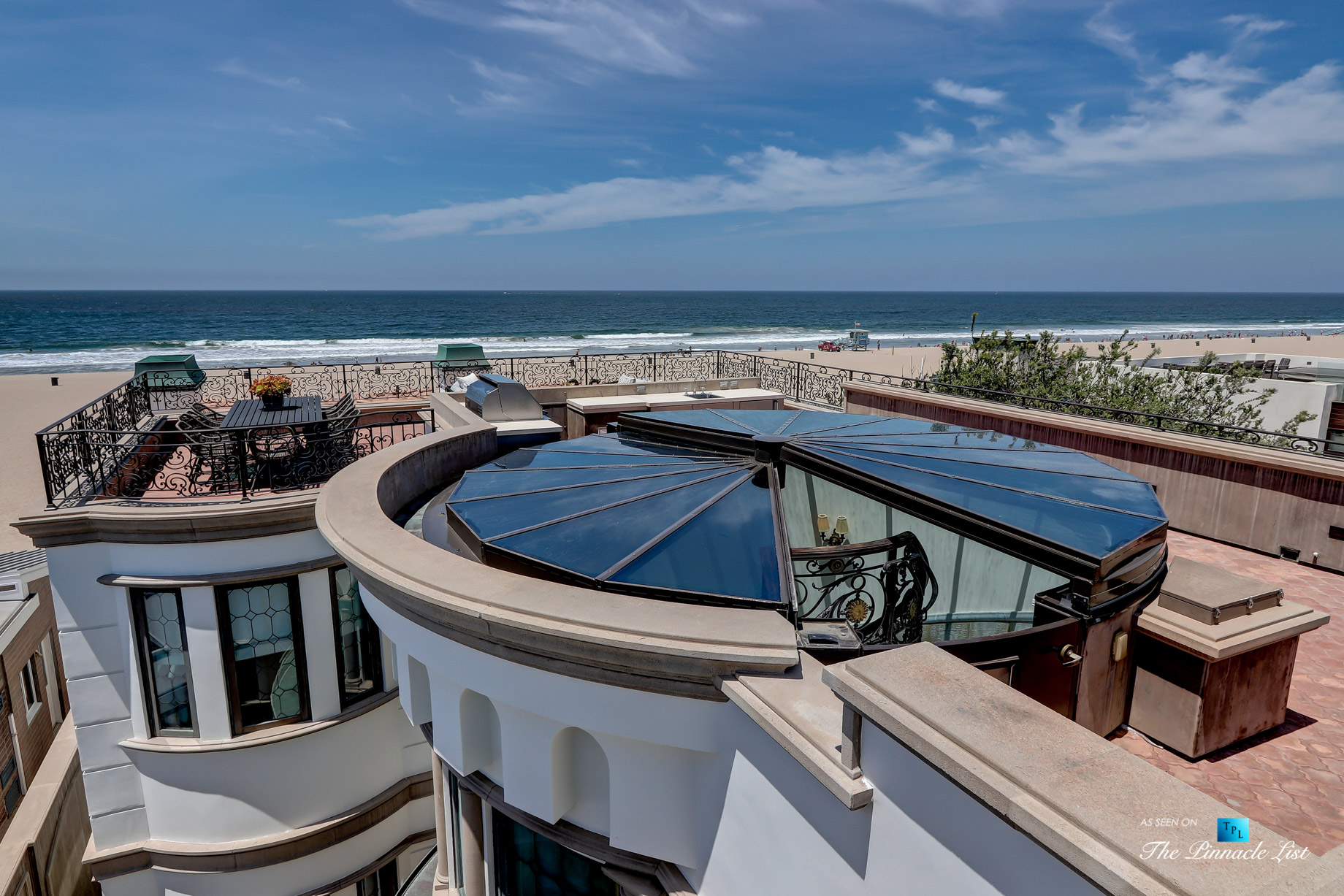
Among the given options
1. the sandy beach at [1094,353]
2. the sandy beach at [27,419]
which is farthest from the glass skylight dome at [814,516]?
the sandy beach at [1094,353]

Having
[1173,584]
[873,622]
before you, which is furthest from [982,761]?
[1173,584]

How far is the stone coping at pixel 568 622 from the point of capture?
12.7 ft

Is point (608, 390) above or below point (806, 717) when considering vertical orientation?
above

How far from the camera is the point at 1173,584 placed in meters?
5.21

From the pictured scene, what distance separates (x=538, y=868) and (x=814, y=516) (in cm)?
419

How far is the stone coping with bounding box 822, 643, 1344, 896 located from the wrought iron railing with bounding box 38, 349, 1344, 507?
8276 mm

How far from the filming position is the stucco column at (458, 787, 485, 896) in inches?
230

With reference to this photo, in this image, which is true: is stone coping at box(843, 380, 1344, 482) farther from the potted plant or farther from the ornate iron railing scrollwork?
the potted plant

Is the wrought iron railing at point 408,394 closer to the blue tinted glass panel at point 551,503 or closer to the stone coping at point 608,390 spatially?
the stone coping at point 608,390

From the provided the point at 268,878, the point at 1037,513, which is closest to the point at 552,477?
the point at 1037,513

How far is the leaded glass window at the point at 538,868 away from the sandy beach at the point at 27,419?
7512 mm

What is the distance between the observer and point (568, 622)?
161 inches

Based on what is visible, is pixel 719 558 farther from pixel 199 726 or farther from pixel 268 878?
pixel 268 878

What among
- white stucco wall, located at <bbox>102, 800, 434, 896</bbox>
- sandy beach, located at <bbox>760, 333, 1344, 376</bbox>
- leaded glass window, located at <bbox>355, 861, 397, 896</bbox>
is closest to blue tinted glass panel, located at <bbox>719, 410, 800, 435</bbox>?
white stucco wall, located at <bbox>102, 800, 434, 896</bbox>
